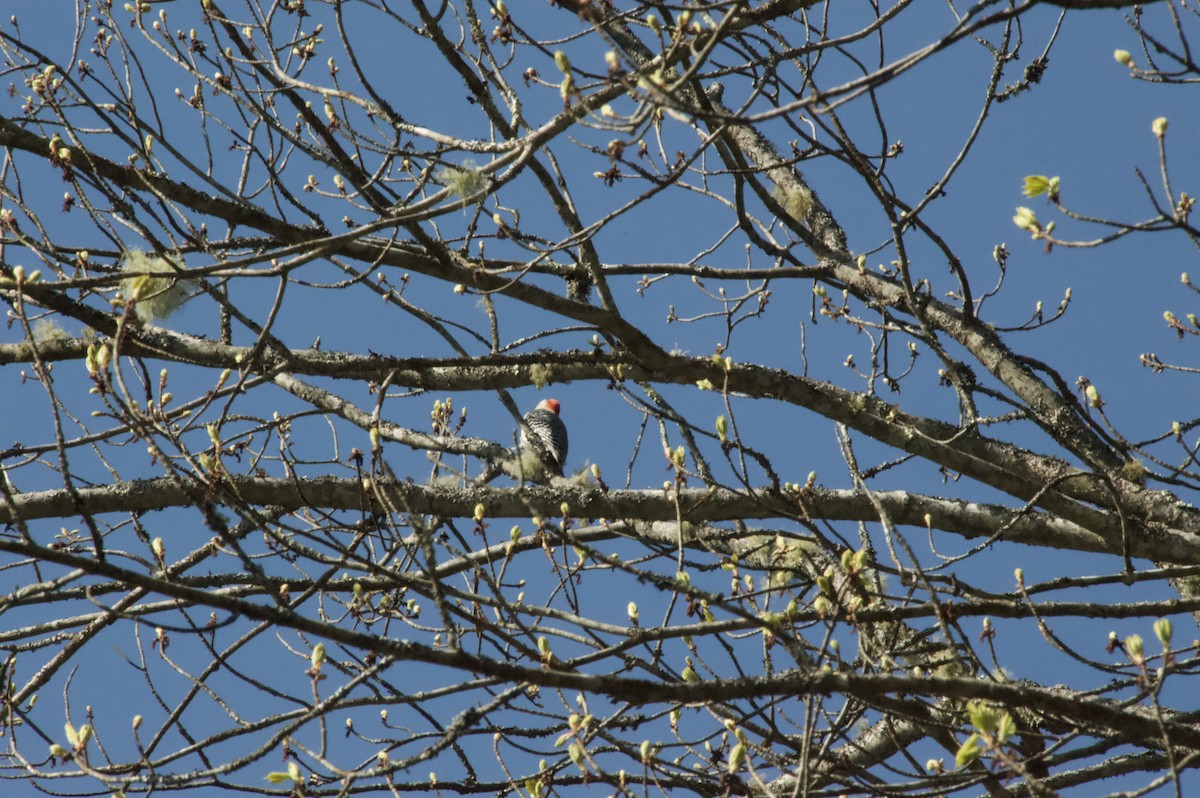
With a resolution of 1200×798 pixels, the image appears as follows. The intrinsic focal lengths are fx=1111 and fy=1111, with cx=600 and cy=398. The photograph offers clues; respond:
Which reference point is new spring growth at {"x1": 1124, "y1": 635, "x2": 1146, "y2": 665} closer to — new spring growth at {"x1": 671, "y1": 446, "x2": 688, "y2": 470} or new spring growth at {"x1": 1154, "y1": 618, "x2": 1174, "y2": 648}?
new spring growth at {"x1": 1154, "y1": 618, "x2": 1174, "y2": 648}

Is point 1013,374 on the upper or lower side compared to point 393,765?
upper

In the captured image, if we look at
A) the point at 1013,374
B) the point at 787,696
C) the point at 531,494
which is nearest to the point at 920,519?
the point at 1013,374

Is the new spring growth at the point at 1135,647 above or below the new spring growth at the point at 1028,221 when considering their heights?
below

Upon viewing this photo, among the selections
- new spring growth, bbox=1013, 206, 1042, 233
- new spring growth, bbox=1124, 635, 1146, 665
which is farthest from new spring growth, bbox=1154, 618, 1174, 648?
new spring growth, bbox=1013, 206, 1042, 233

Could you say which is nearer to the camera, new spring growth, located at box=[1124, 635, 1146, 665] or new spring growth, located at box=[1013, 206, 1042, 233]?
new spring growth, located at box=[1124, 635, 1146, 665]

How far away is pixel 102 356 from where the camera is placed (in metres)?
2.12

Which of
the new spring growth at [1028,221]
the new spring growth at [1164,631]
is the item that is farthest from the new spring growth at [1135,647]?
the new spring growth at [1028,221]

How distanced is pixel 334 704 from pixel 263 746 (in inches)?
5.4

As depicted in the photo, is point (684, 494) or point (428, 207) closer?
point (428, 207)

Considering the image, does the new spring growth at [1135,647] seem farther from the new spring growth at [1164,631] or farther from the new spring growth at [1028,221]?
the new spring growth at [1028,221]

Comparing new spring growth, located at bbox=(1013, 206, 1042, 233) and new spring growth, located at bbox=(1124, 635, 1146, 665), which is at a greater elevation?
new spring growth, located at bbox=(1013, 206, 1042, 233)

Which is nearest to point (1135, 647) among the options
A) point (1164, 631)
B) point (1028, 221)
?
point (1164, 631)

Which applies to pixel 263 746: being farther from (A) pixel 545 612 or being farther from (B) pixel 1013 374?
(B) pixel 1013 374

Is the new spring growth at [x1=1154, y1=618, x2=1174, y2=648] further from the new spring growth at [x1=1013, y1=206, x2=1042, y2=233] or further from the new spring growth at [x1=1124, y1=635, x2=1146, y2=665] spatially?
the new spring growth at [x1=1013, y1=206, x2=1042, y2=233]
